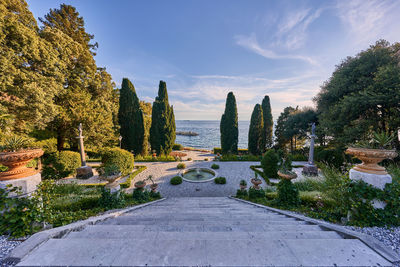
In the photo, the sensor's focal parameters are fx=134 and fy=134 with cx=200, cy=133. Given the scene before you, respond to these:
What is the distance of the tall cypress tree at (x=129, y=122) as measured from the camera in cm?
1559

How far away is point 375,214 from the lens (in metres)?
2.44

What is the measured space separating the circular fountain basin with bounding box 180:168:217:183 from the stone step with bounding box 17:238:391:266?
314 inches

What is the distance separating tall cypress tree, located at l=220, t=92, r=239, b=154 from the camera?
17.6m

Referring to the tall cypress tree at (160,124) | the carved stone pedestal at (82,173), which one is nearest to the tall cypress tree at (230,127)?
the tall cypress tree at (160,124)

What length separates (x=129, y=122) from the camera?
51.2ft

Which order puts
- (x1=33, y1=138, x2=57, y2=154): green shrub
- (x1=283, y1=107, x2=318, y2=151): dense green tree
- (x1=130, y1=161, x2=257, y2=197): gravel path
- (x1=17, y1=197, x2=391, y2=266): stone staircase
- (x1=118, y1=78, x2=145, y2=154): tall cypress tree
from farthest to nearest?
(x1=283, y1=107, x2=318, y2=151): dense green tree < (x1=118, y1=78, x2=145, y2=154): tall cypress tree < (x1=33, y1=138, x2=57, y2=154): green shrub < (x1=130, y1=161, x2=257, y2=197): gravel path < (x1=17, y1=197, x2=391, y2=266): stone staircase

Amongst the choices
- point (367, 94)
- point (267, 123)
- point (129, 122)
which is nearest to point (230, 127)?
point (267, 123)

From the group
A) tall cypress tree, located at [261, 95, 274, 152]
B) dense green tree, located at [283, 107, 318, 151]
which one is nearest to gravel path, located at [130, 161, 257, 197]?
tall cypress tree, located at [261, 95, 274, 152]

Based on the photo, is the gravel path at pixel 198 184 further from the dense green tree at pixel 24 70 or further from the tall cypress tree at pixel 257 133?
the dense green tree at pixel 24 70

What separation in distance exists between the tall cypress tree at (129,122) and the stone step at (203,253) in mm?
15289

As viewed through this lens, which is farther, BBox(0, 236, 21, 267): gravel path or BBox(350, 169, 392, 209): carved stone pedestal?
BBox(350, 169, 392, 209): carved stone pedestal

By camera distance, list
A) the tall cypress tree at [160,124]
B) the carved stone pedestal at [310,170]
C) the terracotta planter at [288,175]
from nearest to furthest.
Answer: the terracotta planter at [288,175] → the carved stone pedestal at [310,170] → the tall cypress tree at [160,124]

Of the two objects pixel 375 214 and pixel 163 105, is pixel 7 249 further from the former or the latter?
pixel 163 105

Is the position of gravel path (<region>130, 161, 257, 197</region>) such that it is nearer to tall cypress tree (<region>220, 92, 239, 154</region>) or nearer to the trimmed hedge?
the trimmed hedge
